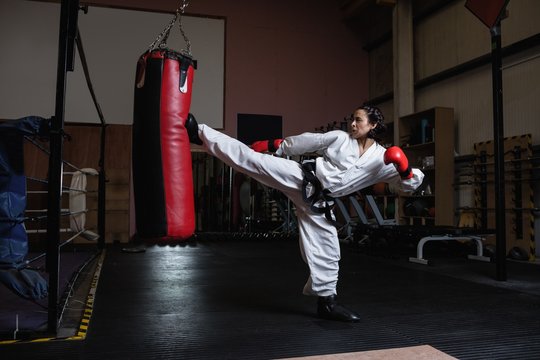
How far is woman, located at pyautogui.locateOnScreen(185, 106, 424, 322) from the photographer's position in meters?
2.46

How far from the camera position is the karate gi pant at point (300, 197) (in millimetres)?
2439

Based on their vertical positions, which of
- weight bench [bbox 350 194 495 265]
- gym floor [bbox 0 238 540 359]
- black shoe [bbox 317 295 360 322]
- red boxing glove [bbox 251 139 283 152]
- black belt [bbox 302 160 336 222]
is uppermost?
red boxing glove [bbox 251 139 283 152]

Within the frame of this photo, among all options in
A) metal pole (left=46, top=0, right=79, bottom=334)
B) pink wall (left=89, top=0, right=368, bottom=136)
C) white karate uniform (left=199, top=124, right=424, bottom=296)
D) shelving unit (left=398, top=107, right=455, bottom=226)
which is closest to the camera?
metal pole (left=46, top=0, right=79, bottom=334)

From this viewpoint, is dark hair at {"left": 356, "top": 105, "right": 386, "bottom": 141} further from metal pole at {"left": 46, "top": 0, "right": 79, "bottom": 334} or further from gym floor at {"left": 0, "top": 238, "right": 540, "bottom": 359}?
metal pole at {"left": 46, "top": 0, "right": 79, "bottom": 334}

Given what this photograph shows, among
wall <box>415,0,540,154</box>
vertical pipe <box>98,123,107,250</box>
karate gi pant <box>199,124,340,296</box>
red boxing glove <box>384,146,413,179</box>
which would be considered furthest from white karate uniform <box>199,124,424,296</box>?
wall <box>415,0,540,154</box>

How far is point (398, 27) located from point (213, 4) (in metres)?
3.42

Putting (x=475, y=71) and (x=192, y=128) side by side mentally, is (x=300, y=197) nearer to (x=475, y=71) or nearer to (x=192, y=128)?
(x=192, y=128)

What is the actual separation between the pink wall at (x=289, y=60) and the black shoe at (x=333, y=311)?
6.13m

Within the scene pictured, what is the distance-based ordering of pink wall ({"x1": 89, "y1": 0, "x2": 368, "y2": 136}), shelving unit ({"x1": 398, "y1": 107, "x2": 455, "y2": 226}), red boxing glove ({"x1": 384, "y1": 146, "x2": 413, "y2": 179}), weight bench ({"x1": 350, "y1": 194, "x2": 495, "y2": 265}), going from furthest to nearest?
pink wall ({"x1": 89, "y1": 0, "x2": 368, "y2": 136}) → shelving unit ({"x1": 398, "y1": 107, "x2": 455, "y2": 226}) → weight bench ({"x1": 350, "y1": 194, "x2": 495, "y2": 265}) → red boxing glove ({"x1": 384, "y1": 146, "x2": 413, "y2": 179})

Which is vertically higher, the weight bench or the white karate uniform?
the white karate uniform

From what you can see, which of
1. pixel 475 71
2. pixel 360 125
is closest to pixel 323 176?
pixel 360 125

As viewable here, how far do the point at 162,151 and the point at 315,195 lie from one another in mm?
897

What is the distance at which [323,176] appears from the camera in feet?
8.28

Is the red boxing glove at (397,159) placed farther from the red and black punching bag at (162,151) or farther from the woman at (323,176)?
the red and black punching bag at (162,151)
